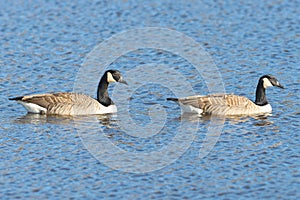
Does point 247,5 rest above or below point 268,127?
above

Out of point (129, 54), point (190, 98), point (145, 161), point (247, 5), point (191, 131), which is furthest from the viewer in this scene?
point (247, 5)

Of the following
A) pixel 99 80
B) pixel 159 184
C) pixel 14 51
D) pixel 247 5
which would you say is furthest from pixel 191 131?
pixel 247 5

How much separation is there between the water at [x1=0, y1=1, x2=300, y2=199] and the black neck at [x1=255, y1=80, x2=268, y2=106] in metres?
0.38

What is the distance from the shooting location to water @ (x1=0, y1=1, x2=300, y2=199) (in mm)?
12758

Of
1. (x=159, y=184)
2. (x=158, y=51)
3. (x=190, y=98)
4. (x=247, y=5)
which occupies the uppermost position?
(x=247, y=5)

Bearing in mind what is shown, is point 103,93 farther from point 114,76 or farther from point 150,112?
point 150,112

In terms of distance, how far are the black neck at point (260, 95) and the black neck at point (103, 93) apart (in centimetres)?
345

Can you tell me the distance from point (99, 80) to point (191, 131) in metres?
4.78

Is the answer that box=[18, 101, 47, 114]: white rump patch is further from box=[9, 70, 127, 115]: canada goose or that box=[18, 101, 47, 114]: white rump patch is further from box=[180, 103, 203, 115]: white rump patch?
box=[180, 103, 203, 115]: white rump patch

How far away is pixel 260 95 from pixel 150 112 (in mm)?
2622

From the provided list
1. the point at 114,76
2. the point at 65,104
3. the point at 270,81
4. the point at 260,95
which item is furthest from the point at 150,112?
the point at 270,81

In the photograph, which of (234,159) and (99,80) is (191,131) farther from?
(99,80)

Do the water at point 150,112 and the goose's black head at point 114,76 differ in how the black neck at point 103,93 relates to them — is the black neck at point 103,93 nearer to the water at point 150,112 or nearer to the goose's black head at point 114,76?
the goose's black head at point 114,76

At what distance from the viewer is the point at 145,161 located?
14.0 meters
